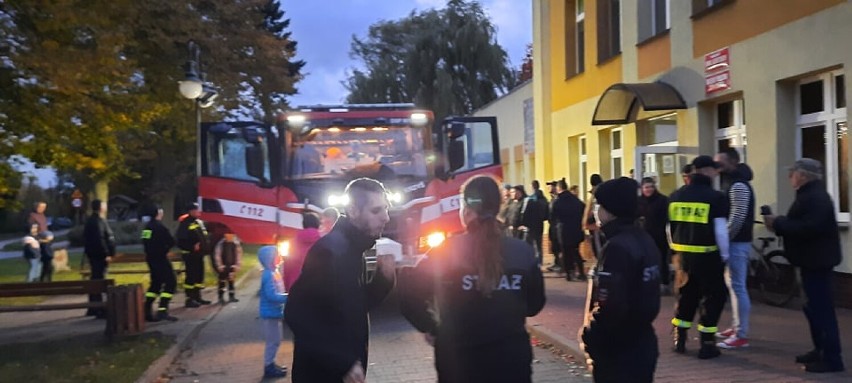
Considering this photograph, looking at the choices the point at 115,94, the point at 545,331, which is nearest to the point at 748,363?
the point at 545,331

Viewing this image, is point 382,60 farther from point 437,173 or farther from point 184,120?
point 437,173

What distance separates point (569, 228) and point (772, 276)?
4.04m

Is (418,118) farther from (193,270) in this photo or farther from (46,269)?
(46,269)

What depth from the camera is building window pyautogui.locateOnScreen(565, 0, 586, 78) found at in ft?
67.6

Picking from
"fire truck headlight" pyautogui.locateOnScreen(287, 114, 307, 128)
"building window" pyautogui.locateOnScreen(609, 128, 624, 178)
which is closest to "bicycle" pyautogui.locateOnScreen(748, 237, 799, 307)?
"building window" pyautogui.locateOnScreen(609, 128, 624, 178)

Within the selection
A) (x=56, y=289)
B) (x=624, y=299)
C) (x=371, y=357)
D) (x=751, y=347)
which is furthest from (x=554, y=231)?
(x=624, y=299)

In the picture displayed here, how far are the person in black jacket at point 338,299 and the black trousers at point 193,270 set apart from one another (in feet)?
Answer: 33.7

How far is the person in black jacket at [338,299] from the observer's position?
388 centimetres

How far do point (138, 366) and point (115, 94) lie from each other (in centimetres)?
650

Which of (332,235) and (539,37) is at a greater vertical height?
(539,37)

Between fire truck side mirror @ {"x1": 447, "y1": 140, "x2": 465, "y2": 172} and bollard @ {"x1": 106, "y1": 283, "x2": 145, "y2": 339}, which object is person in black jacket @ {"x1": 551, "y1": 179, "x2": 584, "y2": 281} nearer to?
fire truck side mirror @ {"x1": 447, "y1": 140, "x2": 465, "y2": 172}

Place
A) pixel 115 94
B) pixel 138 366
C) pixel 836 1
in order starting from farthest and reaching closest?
pixel 115 94
pixel 836 1
pixel 138 366

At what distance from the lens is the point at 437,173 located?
1236cm

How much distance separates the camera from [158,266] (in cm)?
1233
